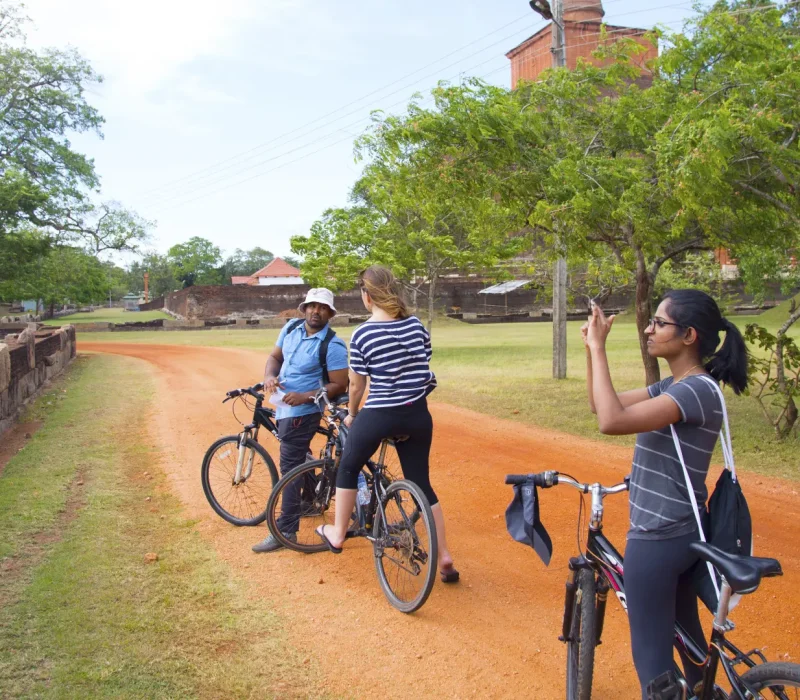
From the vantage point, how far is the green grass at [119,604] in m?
3.88

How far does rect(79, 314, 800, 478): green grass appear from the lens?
31.0 feet

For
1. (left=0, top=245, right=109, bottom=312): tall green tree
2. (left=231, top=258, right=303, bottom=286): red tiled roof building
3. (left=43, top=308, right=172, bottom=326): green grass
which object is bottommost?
(left=43, top=308, right=172, bottom=326): green grass

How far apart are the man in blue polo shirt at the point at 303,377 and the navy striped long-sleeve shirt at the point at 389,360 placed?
1092 mm

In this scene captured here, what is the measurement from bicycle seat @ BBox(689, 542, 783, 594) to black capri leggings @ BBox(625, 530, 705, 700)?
0.21 m

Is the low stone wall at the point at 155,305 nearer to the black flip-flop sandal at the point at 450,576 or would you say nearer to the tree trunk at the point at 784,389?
the tree trunk at the point at 784,389

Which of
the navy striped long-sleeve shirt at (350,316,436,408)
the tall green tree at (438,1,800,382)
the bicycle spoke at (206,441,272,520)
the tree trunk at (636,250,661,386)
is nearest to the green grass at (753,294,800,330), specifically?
the tall green tree at (438,1,800,382)

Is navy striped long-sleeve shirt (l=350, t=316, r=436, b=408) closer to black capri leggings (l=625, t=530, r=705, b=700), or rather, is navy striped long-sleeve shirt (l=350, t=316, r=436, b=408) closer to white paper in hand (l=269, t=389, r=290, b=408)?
white paper in hand (l=269, t=389, r=290, b=408)

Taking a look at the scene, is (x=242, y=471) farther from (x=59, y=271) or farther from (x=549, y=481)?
(x=59, y=271)

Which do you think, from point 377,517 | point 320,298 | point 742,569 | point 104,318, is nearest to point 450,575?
point 377,517

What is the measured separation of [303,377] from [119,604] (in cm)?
194

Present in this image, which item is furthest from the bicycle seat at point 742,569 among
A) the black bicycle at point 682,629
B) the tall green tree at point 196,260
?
the tall green tree at point 196,260

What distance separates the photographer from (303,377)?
19.2 ft

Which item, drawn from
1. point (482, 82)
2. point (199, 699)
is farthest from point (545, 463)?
point (199, 699)

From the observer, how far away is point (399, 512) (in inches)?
189
